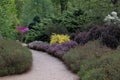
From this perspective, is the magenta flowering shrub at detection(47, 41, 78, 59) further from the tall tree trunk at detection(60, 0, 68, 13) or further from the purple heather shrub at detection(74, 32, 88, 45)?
the tall tree trunk at detection(60, 0, 68, 13)

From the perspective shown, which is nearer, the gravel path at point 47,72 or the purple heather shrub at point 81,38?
the gravel path at point 47,72

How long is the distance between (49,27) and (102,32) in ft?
12.5

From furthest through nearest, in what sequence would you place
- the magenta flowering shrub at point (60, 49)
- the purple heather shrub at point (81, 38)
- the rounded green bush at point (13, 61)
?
the purple heather shrub at point (81, 38) → the magenta flowering shrub at point (60, 49) → the rounded green bush at point (13, 61)

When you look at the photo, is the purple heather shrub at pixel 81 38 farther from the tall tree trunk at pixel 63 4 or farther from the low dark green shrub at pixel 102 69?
the tall tree trunk at pixel 63 4

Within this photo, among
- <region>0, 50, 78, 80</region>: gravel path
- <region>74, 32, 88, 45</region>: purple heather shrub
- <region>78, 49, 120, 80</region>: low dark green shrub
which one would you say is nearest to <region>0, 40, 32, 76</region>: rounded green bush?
<region>0, 50, 78, 80</region>: gravel path

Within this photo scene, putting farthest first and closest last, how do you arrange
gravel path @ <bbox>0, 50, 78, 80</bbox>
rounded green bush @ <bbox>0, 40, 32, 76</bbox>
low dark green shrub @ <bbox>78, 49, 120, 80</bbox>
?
rounded green bush @ <bbox>0, 40, 32, 76</bbox>
gravel path @ <bbox>0, 50, 78, 80</bbox>
low dark green shrub @ <bbox>78, 49, 120, 80</bbox>

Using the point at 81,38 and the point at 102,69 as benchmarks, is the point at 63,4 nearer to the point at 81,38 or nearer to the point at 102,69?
the point at 81,38

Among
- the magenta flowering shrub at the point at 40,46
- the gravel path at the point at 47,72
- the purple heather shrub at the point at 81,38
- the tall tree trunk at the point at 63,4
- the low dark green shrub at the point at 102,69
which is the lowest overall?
the tall tree trunk at the point at 63,4

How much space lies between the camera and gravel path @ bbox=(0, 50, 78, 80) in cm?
824

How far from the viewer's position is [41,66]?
9.67 meters

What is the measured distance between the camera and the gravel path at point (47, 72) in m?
8.24

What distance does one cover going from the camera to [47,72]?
8.81 meters

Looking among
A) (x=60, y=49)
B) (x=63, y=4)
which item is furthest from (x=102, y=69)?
(x=63, y=4)

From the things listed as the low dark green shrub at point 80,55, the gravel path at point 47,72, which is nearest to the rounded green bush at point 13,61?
the gravel path at point 47,72
